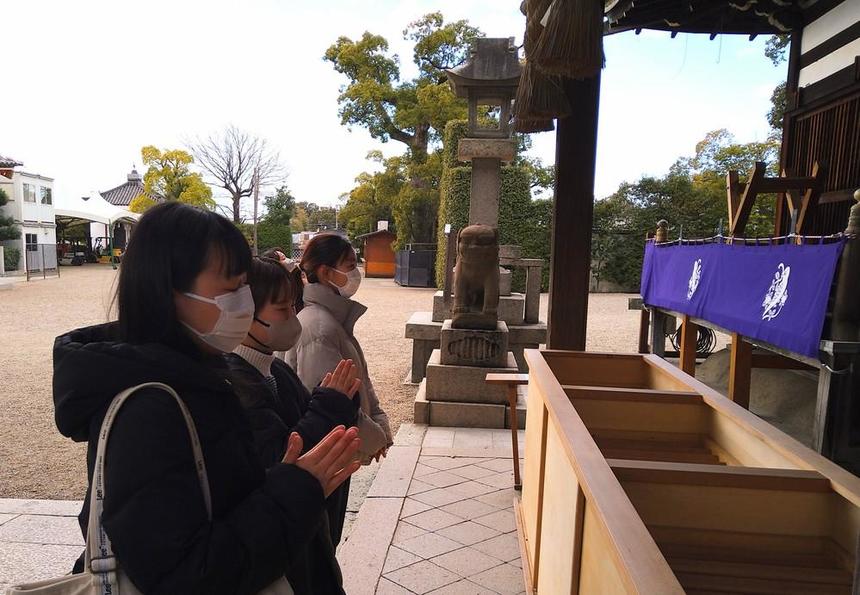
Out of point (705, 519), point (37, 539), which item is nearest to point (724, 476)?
point (705, 519)

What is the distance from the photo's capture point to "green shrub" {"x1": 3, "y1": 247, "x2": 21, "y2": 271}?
23969 millimetres

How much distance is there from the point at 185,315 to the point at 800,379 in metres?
5.62

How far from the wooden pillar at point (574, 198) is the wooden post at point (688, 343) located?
2888 mm

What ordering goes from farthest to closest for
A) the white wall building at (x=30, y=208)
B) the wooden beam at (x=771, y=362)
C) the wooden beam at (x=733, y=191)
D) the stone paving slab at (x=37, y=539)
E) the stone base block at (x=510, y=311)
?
1. the white wall building at (x=30, y=208)
2. the stone base block at (x=510, y=311)
3. the wooden beam at (x=733, y=191)
4. the wooden beam at (x=771, y=362)
5. the stone paving slab at (x=37, y=539)

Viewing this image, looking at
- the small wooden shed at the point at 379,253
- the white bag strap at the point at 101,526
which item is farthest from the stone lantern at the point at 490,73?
the small wooden shed at the point at 379,253

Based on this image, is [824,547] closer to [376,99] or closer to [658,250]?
[658,250]

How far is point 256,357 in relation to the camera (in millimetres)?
1592

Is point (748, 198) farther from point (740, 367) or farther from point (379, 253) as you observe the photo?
point (379, 253)

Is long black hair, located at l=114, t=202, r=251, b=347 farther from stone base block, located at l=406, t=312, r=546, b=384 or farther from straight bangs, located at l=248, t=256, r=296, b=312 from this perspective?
stone base block, located at l=406, t=312, r=546, b=384

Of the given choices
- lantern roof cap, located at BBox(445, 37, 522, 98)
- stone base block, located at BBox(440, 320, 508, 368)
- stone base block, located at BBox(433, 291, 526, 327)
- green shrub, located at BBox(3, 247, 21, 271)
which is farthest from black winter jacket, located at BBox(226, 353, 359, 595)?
green shrub, located at BBox(3, 247, 21, 271)

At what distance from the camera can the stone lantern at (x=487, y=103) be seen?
7.34 m

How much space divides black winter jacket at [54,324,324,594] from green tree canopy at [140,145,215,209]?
29.4m

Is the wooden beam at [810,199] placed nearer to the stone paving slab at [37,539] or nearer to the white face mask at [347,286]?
the white face mask at [347,286]

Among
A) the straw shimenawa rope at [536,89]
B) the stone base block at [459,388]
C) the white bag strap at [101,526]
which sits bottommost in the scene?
the stone base block at [459,388]
